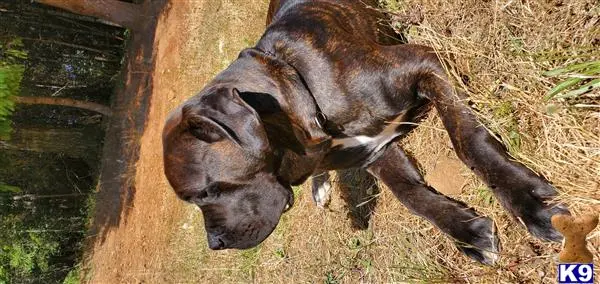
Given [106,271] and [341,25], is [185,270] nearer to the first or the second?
[106,271]

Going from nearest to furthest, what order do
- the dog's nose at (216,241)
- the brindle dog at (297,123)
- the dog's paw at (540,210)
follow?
the dog's paw at (540,210)
the brindle dog at (297,123)
the dog's nose at (216,241)

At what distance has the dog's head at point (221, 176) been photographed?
2705 millimetres

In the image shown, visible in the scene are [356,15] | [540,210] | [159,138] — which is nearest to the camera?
[540,210]

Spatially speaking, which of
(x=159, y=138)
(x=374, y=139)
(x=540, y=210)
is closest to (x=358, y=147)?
(x=374, y=139)

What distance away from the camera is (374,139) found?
10.6ft

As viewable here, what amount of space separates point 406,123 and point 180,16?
6.77 meters

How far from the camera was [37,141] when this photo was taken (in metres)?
10.7

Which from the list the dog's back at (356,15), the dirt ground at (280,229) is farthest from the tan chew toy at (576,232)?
the dog's back at (356,15)

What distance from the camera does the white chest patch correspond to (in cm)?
311

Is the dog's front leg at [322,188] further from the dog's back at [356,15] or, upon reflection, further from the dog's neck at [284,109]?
the dog's neck at [284,109]

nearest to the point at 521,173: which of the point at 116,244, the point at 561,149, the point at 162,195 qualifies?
the point at 561,149

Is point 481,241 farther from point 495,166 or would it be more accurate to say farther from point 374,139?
point 374,139

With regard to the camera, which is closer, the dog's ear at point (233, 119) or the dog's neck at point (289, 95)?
the dog's ear at point (233, 119)

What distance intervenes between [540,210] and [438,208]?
85 cm
